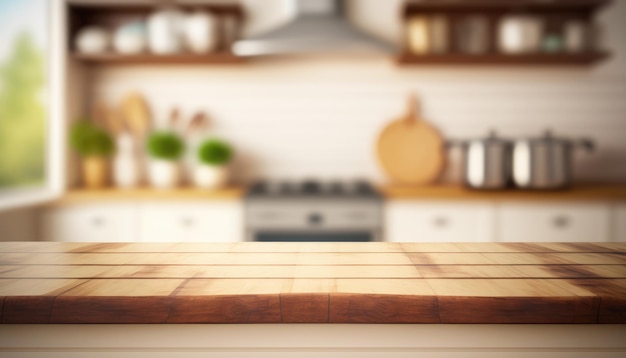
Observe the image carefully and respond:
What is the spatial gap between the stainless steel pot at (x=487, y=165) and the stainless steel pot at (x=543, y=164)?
9 centimetres

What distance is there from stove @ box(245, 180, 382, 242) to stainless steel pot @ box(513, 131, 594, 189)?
84cm

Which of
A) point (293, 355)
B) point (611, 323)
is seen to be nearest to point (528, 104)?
point (611, 323)

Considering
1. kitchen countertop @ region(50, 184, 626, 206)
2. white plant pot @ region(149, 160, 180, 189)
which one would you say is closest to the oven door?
kitchen countertop @ region(50, 184, 626, 206)

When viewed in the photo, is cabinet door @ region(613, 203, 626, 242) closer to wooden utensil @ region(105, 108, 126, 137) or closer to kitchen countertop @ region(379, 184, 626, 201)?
kitchen countertop @ region(379, 184, 626, 201)

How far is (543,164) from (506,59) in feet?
2.27

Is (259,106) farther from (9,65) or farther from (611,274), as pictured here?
(611,274)

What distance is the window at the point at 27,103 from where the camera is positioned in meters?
2.50

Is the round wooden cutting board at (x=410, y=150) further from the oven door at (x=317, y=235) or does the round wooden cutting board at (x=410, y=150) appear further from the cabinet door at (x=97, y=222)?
the cabinet door at (x=97, y=222)

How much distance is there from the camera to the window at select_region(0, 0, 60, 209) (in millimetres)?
2496

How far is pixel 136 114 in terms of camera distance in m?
3.08

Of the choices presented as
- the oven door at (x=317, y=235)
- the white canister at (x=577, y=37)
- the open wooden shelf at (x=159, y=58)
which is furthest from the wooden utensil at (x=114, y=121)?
the white canister at (x=577, y=37)

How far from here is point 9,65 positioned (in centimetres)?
250

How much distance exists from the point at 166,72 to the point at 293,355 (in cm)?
265

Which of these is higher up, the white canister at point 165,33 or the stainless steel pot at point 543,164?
the white canister at point 165,33
